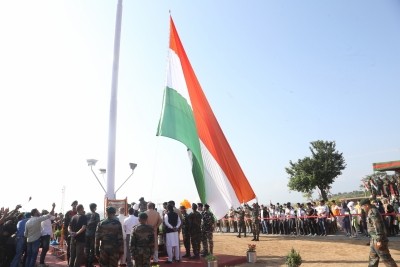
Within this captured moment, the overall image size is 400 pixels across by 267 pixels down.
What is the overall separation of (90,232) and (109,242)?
6.21ft

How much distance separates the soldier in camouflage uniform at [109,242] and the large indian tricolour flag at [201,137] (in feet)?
12.6

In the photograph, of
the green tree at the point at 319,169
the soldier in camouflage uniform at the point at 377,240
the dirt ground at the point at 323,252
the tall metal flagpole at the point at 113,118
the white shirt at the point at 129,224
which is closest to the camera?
the soldier in camouflage uniform at the point at 377,240

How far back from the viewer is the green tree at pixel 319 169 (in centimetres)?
4144

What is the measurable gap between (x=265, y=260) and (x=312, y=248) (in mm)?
3048

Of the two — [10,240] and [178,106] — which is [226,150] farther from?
[10,240]

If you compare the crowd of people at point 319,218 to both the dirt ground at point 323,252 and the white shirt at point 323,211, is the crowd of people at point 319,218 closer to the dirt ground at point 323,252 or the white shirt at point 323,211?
the white shirt at point 323,211

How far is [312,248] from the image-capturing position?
1330cm

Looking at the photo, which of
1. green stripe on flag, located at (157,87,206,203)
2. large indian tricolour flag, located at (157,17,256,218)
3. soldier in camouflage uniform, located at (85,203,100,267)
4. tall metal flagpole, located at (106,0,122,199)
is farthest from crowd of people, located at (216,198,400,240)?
soldier in camouflage uniform, located at (85,203,100,267)

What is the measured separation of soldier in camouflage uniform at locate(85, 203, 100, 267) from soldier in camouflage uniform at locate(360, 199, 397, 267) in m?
6.87

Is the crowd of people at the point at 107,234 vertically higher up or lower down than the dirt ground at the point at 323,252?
higher up

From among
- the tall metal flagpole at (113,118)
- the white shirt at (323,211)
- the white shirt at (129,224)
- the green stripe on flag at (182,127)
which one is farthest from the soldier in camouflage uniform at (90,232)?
the white shirt at (323,211)

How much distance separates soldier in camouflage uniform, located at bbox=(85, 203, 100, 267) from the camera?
356 inches

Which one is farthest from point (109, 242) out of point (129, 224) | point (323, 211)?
point (323, 211)

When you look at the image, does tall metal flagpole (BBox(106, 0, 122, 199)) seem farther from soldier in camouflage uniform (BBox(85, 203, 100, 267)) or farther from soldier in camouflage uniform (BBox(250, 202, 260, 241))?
soldier in camouflage uniform (BBox(250, 202, 260, 241))
